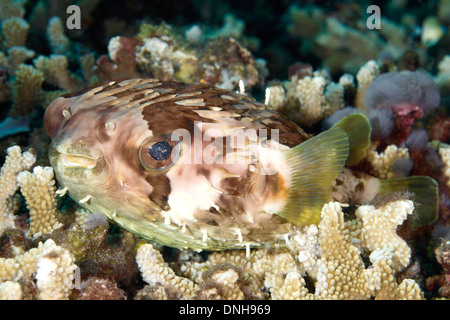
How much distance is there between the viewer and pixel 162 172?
5.46 ft

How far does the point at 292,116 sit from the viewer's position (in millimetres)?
3266

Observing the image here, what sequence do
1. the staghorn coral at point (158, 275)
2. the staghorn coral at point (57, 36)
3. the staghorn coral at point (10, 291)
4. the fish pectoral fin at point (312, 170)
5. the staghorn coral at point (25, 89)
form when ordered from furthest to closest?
1. the staghorn coral at point (57, 36)
2. the staghorn coral at point (25, 89)
3. the staghorn coral at point (158, 275)
4. the fish pectoral fin at point (312, 170)
5. the staghorn coral at point (10, 291)

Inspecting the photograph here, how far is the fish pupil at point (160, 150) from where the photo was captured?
1.62 m

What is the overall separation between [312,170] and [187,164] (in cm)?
66

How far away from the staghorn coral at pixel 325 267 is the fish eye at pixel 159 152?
0.63 m

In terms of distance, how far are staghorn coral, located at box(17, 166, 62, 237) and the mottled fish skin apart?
0.33 metres

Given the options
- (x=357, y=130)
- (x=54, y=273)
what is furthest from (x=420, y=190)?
(x=54, y=273)

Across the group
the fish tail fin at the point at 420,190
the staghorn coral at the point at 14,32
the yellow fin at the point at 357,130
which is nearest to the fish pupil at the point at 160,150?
the yellow fin at the point at 357,130

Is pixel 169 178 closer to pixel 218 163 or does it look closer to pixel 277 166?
pixel 218 163

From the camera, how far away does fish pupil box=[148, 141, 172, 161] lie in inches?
63.8

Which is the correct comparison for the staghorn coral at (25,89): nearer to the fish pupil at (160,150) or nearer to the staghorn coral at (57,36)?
the staghorn coral at (57,36)

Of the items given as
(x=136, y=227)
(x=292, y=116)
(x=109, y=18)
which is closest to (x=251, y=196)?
(x=136, y=227)

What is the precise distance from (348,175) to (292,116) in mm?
1047

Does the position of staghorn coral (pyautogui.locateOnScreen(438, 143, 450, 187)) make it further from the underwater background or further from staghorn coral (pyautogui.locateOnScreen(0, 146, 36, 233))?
staghorn coral (pyautogui.locateOnScreen(0, 146, 36, 233))
